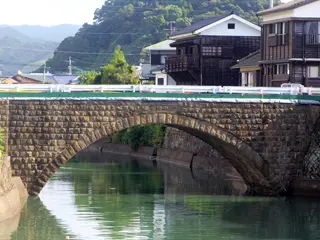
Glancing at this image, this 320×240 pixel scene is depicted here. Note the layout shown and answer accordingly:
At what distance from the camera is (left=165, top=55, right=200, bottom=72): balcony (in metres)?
62.1

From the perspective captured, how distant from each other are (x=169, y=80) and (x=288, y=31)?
21.0 meters

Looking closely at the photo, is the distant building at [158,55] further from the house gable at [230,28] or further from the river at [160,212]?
the river at [160,212]

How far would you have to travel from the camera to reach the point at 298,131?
40188mm

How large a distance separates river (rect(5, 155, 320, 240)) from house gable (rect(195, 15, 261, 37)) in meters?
14.4

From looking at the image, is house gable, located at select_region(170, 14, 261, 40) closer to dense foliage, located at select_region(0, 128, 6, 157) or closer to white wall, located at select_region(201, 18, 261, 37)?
white wall, located at select_region(201, 18, 261, 37)

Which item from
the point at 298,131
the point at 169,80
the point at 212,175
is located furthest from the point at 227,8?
the point at 298,131

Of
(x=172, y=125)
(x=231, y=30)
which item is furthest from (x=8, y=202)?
(x=231, y=30)

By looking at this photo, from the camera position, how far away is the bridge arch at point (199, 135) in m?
37.1

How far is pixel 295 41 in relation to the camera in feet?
159

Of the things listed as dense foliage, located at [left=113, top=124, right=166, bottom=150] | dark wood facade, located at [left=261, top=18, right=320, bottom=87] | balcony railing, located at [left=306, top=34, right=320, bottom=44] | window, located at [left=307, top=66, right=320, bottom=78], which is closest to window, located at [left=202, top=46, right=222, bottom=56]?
dense foliage, located at [left=113, top=124, right=166, bottom=150]

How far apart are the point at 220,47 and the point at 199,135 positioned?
20738mm

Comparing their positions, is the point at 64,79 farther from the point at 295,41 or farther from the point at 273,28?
the point at 295,41

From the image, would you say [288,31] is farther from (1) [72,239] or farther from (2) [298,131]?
(1) [72,239]

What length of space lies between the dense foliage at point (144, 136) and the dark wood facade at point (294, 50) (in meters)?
13.2
